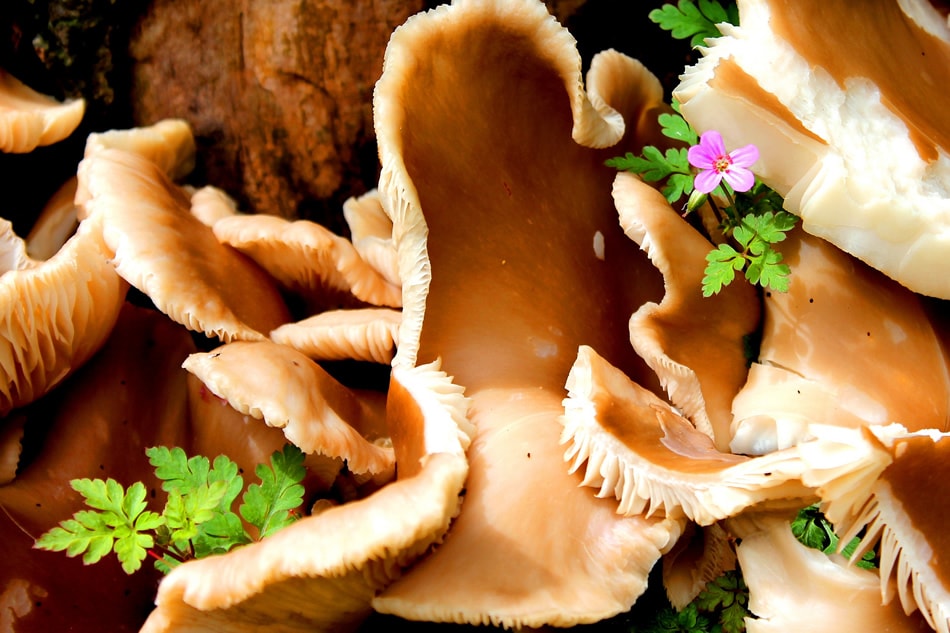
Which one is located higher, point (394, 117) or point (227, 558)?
point (394, 117)

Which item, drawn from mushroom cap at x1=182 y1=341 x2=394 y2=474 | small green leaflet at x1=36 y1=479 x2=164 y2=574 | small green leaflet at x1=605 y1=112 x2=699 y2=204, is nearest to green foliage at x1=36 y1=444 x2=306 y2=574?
small green leaflet at x1=36 y1=479 x2=164 y2=574

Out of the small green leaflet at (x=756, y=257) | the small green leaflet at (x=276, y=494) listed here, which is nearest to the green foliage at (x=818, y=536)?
the small green leaflet at (x=756, y=257)

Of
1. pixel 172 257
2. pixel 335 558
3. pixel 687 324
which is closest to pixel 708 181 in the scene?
pixel 687 324

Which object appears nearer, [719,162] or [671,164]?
[719,162]

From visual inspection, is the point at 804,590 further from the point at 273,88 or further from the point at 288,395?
the point at 273,88

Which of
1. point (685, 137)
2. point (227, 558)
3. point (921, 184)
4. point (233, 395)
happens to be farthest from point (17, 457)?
point (921, 184)

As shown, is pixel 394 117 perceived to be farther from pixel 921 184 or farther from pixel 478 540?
pixel 921 184
